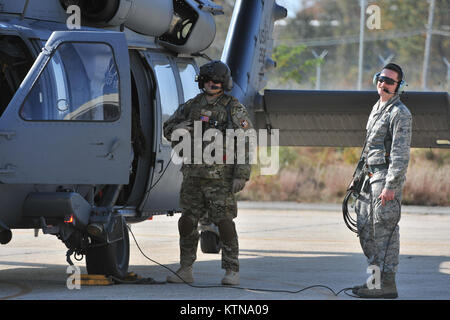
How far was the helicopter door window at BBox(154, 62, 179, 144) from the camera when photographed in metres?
10.2

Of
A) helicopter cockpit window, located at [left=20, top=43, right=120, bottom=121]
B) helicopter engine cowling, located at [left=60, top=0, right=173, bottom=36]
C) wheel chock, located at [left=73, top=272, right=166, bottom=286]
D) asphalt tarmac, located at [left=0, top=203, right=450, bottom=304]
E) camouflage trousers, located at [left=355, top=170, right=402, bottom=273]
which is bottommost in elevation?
asphalt tarmac, located at [left=0, top=203, right=450, bottom=304]

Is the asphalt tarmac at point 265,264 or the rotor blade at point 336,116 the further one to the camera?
the rotor blade at point 336,116

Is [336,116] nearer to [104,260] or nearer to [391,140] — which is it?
[391,140]

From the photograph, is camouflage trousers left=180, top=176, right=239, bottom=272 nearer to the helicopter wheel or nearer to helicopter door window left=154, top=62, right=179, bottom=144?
the helicopter wheel

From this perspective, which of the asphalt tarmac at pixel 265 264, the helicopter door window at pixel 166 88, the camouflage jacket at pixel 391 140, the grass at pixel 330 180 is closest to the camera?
the camouflage jacket at pixel 391 140

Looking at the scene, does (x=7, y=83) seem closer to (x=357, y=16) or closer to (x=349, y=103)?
(x=349, y=103)

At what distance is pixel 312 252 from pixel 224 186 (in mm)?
4215

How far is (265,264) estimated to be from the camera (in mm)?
11188

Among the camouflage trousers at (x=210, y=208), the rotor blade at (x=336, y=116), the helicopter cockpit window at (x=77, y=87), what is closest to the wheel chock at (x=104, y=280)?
the camouflage trousers at (x=210, y=208)

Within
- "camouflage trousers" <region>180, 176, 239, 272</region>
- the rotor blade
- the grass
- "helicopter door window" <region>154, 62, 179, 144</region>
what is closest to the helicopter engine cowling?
"helicopter door window" <region>154, 62, 179, 144</region>

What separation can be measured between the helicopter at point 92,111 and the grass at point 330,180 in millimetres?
12340

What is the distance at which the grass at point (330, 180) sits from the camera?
74.2 feet

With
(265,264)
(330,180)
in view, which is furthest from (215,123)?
(330,180)

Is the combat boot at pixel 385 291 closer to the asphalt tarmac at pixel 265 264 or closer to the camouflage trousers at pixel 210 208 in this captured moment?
the asphalt tarmac at pixel 265 264
